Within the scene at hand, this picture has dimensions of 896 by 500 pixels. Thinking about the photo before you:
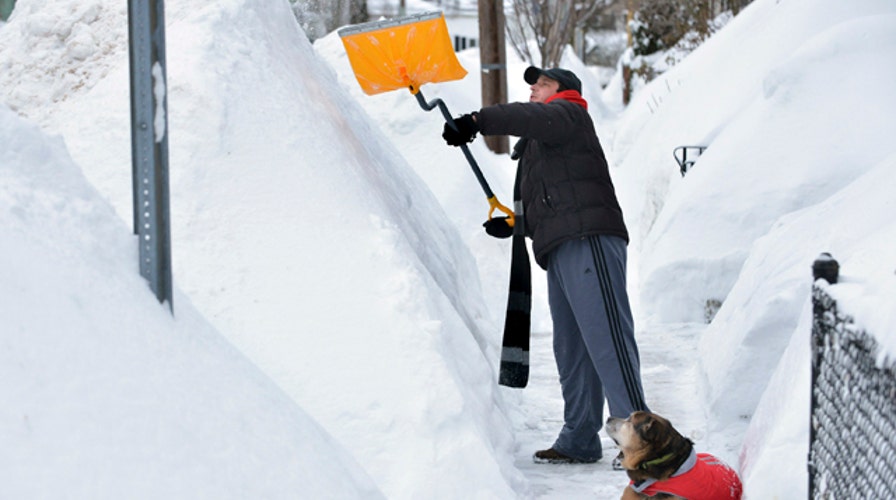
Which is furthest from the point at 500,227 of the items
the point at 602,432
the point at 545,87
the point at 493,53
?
the point at 493,53

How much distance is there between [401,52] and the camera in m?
5.10

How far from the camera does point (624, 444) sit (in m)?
3.68

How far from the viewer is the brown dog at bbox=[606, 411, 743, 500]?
11.8 feet

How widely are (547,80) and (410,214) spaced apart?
53.0 inches

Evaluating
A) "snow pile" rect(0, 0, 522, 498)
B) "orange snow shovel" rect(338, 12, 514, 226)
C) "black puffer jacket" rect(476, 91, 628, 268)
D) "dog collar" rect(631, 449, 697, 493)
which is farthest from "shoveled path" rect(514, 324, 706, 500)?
"orange snow shovel" rect(338, 12, 514, 226)

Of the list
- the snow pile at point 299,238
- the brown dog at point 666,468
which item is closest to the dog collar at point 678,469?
the brown dog at point 666,468

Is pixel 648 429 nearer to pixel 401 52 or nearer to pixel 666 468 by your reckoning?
pixel 666 468

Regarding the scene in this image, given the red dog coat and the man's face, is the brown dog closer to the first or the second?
the red dog coat

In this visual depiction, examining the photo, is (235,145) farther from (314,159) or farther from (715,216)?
(715,216)

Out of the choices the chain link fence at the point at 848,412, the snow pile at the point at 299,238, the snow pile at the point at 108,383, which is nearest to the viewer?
the snow pile at the point at 108,383

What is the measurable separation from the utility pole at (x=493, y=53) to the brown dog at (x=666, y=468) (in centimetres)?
961

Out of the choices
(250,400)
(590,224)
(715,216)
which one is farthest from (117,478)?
(715,216)

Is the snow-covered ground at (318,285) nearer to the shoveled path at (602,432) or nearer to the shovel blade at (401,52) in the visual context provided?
the shoveled path at (602,432)

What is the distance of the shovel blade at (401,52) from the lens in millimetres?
5094
